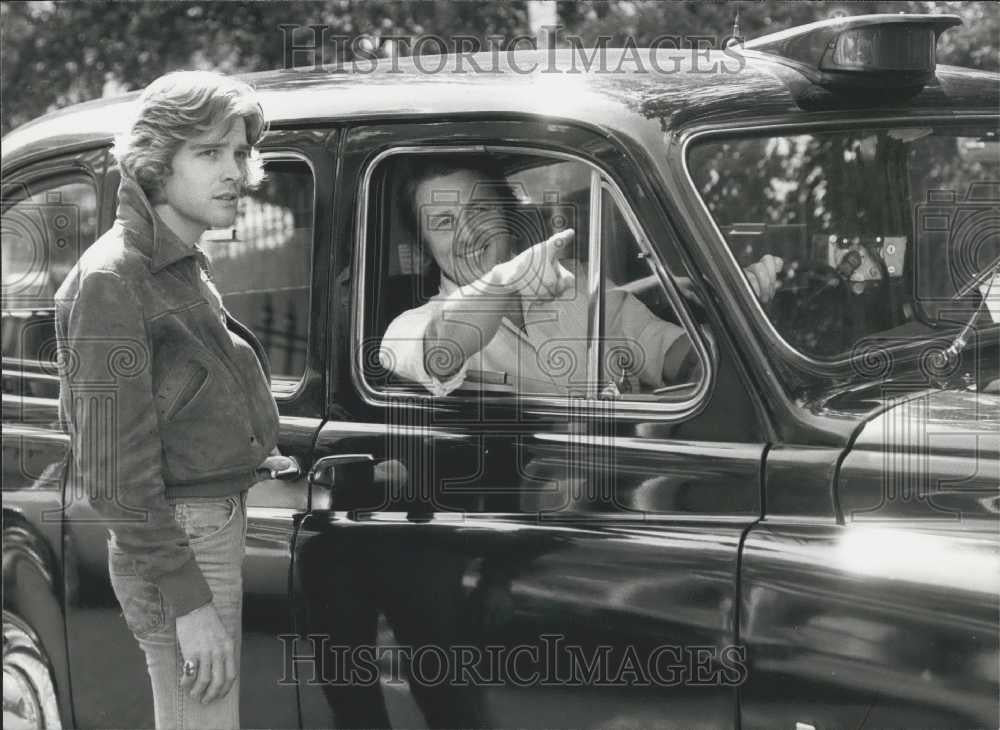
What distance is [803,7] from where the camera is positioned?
830cm

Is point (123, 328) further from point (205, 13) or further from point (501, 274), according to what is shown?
point (205, 13)

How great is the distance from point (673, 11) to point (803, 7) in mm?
768

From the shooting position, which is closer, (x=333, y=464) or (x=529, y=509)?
(x=529, y=509)

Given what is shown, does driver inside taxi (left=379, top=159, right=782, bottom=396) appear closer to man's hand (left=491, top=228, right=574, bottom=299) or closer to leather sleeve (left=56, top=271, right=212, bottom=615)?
man's hand (left=491, top=228, right=574, bottom=299)

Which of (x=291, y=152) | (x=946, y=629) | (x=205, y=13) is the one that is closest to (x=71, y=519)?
(x=291, y=152)

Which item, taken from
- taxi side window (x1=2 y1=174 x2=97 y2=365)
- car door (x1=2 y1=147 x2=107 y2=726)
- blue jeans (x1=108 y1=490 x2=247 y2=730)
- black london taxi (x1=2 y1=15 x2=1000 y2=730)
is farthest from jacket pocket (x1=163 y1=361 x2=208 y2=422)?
taxi side window (x1=2 y1=174 x2=97 y2=365)

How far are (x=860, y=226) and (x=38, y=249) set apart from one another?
7.62 ft

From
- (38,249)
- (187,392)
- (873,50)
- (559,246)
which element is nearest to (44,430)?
(38,249)

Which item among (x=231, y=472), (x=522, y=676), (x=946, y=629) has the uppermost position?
(x=231, y=472)

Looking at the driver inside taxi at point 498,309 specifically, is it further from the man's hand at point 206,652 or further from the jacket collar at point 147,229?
the man's hand at point 206,652

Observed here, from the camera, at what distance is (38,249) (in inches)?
160

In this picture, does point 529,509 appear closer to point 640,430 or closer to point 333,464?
point 640,430

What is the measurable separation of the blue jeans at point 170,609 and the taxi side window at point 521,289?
0.67 meters

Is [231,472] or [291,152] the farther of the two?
[291,152]
